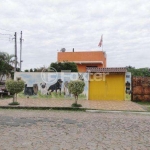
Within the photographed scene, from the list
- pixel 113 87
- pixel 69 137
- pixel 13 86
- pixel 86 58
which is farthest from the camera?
pixel 86 58

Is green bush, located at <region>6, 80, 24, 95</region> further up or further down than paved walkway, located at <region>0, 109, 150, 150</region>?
further up

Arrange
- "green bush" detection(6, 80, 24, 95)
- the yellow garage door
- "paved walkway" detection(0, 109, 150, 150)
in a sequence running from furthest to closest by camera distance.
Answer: the yellow garage door < "green bush" detection(6, 80, 24, 95) < "paved walkway" detection(0, 109, 150, 150)

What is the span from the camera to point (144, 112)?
46.5 feet

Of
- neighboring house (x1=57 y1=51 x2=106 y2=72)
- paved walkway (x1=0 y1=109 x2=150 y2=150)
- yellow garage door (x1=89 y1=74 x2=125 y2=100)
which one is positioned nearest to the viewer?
paved walkway (x1=0 y1=109 x2=150 y2=150)

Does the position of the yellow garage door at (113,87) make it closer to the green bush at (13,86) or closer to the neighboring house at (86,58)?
the green bush at (13,86)

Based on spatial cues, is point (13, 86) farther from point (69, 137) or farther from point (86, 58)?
point (86, 58)

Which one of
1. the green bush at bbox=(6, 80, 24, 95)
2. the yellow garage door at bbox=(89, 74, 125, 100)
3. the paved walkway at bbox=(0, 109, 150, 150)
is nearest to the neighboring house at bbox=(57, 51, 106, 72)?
the yellow garage door at bbox=(89, 74, 125, 100)

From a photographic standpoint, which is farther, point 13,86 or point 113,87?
point 113,87

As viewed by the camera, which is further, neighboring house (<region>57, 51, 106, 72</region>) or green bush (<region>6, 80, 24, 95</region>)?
neighboring house (<region>57, 51, 106, 72</region>)

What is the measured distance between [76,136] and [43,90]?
14.7 metres

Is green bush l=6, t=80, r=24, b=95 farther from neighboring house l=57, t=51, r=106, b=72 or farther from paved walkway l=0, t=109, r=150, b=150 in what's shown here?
neighboring house l=57, t=51, r=106, b=72

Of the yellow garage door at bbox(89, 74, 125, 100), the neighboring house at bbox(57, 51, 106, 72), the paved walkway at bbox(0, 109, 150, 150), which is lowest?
the paved walkway at bbox(0, 109, 150, 150)

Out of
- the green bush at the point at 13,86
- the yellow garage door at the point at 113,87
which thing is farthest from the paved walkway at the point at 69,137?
the yellow garage door at the point at 113,87

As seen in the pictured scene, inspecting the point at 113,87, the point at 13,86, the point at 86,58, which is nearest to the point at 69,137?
the point at 13,86
